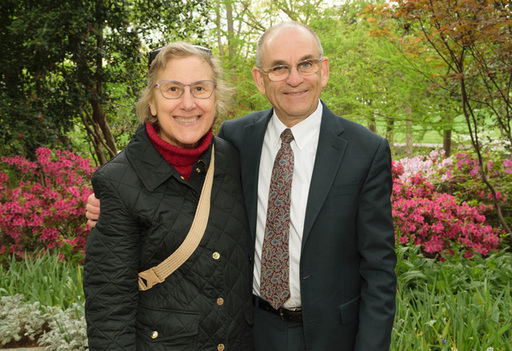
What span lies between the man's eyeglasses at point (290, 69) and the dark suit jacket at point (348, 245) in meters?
0.36

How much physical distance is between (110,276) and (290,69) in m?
1.25

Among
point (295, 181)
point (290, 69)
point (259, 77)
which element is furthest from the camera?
point (259, 77)

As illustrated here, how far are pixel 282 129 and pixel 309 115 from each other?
0.15 metres

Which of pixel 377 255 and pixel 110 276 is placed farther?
pixel 377 255

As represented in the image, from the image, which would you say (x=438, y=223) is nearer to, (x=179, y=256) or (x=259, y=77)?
(x=259, y=77)

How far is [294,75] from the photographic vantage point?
2047mm

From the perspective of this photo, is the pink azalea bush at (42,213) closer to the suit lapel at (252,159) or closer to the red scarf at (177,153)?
the suit lapel at (252,159)

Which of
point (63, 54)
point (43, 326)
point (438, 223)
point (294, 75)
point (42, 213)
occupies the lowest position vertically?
point (43, 326)

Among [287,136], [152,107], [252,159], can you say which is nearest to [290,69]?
[287,136]

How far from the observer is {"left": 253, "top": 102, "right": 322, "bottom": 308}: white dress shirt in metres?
1.93

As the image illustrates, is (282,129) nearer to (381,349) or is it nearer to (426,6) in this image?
(381,349)

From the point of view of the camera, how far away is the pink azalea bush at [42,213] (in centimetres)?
457

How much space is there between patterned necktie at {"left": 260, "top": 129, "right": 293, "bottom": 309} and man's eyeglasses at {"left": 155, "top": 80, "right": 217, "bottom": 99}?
48 cm

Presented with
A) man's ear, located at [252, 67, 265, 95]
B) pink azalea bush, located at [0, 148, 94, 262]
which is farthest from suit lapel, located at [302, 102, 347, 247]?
pink azalea bush, located at [0, 148, 94, 262]
